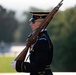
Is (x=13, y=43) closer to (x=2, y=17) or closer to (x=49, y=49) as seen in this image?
(x=2, y=17)

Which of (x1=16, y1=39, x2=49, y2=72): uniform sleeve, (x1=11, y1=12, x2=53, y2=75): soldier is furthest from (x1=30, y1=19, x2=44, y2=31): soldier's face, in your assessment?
(x1=16, y1=39, x2=49, y2=72): uniform sleeve

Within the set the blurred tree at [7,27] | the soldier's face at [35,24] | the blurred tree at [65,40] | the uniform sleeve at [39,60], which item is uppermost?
the blurred tree at [7,27]

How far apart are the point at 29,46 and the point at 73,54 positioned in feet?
66.2

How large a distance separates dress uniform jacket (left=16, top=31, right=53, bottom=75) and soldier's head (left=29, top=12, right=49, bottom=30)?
95 mm

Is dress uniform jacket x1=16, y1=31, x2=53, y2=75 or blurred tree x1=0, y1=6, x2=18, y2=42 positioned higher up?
blurred tree x1=0, y1=6, x2=18, y2=42

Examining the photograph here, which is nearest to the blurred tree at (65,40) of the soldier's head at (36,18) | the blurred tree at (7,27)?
the soldier's head at (36,18)

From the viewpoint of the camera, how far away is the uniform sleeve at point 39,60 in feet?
11.2

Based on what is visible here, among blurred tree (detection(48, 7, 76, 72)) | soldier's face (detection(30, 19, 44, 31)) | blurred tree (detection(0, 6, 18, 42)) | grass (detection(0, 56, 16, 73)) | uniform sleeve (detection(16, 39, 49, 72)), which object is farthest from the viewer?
blurred tree (detection(0, 6, 18, 42))

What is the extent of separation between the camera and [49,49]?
350cm

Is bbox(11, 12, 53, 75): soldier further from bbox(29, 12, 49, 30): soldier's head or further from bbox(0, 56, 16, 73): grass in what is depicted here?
bbox(0, 56, 16, 73): grass

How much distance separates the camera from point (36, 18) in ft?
11.9

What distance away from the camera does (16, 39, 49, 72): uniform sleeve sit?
3.42 meters

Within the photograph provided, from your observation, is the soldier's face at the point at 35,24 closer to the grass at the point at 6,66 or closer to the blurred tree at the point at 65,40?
the blurred tree at the point at 65,40

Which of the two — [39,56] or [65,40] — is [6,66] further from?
[39,56]
